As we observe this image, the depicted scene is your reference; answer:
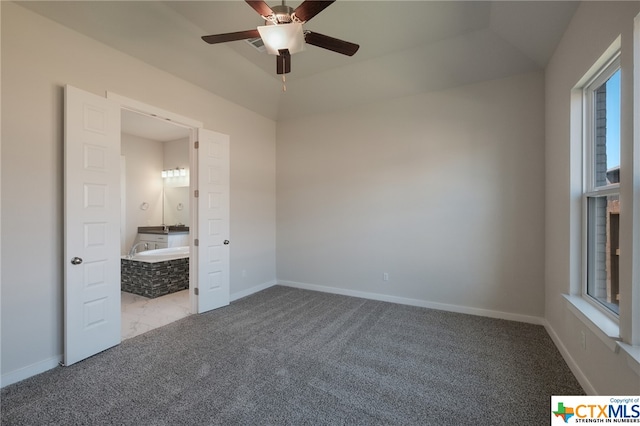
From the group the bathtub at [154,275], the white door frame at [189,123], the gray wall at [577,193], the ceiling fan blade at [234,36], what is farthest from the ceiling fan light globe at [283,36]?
the bathtub at [154,275]

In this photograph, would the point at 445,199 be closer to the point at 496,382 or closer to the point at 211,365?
the point at 496,382

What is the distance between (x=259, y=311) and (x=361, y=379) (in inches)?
74.6

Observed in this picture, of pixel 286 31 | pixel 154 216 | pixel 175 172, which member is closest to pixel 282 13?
pixel 286 31

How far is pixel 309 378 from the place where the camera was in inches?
86.3

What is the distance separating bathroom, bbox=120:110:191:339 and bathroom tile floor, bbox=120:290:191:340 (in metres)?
0.01

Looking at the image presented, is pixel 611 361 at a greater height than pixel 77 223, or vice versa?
pixel 77 223

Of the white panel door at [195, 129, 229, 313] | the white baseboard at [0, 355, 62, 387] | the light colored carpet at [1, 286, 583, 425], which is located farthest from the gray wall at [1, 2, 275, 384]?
the white panel door at [195, 129, 229, 313]

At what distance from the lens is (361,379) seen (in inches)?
86.0

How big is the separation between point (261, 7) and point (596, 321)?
10.3 ft

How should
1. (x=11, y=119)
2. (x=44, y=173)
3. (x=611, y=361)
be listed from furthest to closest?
(x=44, y=173), (x=11, y=119), (x=611, y=361)

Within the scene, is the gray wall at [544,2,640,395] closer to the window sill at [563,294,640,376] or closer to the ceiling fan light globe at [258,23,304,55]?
the window sill at [563,294,640,376]

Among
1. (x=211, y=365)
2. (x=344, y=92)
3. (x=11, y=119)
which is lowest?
(x=211, y=365)

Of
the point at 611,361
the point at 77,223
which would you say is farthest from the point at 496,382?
the point at 77,223

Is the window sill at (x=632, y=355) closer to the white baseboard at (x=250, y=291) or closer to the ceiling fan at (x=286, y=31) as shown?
the ceiling fan at (x=286, y=31)
